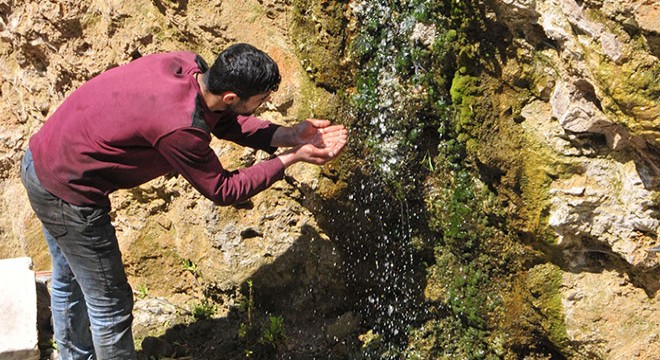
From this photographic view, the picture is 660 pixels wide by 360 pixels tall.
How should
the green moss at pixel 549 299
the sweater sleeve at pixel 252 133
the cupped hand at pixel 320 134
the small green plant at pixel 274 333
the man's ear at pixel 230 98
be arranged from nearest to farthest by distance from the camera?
the man's ear at pixel 230 98 < the cupped hand at pixel 320 134 < the sweater sleeve at pixel 252 133 < the green moss at pixel 549 299 < the small green plant at pixel 274 333

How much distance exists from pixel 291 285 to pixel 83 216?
1.70m

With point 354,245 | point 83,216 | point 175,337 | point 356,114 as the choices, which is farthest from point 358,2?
point 175,337

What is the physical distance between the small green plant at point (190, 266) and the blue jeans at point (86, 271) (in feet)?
3.53

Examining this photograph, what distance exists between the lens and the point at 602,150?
14.0 feet

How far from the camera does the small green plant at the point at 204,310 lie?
5.35m

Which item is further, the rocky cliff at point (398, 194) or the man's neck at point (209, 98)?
the rocky cliff at point (398, 194)

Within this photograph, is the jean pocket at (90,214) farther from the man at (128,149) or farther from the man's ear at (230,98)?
the man's ear at (230,98)

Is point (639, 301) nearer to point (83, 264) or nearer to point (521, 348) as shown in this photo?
point (521, 348)

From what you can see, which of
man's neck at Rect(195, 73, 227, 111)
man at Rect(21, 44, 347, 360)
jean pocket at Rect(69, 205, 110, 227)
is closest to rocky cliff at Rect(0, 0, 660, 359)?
man at Rect(21, 44, 347, 360)

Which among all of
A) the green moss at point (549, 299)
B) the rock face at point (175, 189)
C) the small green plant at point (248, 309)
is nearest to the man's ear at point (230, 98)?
the rock face at point (175, 189)

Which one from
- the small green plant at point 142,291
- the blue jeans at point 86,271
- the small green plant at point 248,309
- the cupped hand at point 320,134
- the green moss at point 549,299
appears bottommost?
the small green plant at point 142,291

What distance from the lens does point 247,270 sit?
16.9 ft

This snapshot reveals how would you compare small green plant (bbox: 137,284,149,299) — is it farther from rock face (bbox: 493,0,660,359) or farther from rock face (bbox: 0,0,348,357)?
rock face (bbox: 493,0,660,359)

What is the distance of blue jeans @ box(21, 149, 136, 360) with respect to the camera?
3.84 m
